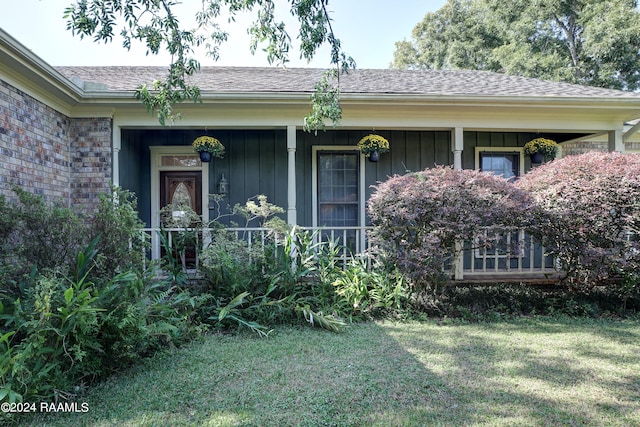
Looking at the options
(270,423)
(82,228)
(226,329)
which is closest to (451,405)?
(270,423)

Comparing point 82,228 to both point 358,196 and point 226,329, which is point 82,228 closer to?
point 226,329

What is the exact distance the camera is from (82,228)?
3.72 metres

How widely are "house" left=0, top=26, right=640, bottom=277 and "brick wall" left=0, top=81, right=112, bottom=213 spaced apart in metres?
0.02

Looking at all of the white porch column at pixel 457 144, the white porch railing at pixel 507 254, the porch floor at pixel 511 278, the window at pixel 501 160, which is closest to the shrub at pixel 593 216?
the white porch railing at pixel 507 254

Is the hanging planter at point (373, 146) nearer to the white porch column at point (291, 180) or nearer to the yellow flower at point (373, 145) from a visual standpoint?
the yellow flower at point (373, 145)

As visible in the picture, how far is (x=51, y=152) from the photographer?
505cm

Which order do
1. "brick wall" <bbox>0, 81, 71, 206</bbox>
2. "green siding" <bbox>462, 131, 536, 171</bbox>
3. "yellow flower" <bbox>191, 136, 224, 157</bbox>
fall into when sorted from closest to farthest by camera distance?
"brick wall" <bbox>0, 81, 71, 206</bbox>, "yellow flower" <bbox>191, 136, 224, 157</bbox>, "green siding" <bbox>462, 131, 536, 171</bbox>

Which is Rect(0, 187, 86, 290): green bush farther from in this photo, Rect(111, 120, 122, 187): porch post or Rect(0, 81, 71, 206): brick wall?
Rect(111, 120, 122, 187): porch post

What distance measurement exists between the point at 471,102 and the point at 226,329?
498 cm

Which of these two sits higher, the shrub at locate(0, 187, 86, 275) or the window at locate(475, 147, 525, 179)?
the window at locate(475, 147, 525, 179)

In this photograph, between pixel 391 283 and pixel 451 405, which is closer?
pixel 451 405

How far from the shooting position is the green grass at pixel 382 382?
93.4 inches

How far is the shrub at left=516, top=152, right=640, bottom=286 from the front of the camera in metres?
4.50

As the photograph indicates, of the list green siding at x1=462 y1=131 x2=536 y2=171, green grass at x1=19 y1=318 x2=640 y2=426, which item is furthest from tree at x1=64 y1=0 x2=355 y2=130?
green siding at x1=462 y1=131 x2=536 y2=171
